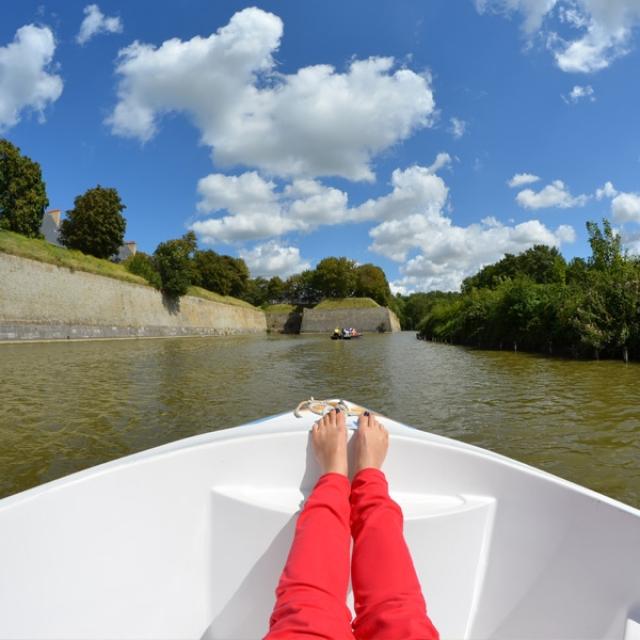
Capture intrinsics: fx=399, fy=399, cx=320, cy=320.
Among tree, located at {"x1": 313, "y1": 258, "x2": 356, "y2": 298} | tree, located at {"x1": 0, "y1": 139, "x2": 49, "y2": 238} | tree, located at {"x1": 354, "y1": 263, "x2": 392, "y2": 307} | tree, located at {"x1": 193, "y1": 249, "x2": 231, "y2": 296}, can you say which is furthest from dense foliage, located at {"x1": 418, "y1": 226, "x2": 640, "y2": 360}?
tree, located at {"x1": 354, "y1": 263, "x2": 392, "y2": 307}

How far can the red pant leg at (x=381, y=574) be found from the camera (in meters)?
0.95

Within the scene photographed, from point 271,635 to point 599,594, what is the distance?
1.02m

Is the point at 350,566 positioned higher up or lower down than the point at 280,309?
lower down

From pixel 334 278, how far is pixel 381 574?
58.5 m

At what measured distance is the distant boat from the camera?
116 cm

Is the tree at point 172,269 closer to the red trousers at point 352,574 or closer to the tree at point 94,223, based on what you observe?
the tree at point 94,223

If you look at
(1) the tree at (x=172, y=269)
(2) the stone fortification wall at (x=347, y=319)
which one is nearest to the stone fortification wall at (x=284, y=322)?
(2) the stone fortification wall at (x=347, y=319)

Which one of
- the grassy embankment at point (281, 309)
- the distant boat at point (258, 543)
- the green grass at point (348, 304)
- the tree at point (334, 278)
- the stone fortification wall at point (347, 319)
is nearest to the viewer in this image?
the distant boat at point (258, 543)

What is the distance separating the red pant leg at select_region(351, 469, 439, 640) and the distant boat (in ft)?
0.69

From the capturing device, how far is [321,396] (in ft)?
21.3

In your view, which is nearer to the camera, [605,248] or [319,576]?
[319,576]

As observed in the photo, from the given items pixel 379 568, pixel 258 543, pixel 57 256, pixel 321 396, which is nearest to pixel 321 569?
pixel 379 568

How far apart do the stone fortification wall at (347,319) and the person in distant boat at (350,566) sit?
5023cm

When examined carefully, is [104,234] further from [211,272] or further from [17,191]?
→ [211,272]
